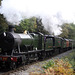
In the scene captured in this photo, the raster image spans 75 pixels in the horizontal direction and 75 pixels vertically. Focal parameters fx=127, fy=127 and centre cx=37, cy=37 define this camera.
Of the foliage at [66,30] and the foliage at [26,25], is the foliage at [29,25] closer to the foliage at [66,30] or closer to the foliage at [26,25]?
the foliage at [26,25]

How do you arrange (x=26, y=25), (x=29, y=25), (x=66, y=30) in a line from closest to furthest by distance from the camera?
(x=26, y=25), (x=29, y=25), (x=66, y=30)

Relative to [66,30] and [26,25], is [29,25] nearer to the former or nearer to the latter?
[26,25]

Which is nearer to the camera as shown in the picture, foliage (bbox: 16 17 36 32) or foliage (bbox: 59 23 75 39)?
foliage (bbox: 16 17 36 32)

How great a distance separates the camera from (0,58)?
28.9 ft

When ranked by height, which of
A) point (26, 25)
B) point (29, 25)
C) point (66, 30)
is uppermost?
point (29, 25)

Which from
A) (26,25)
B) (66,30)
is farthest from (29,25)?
(66,30)

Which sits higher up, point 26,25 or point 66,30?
point 26,25

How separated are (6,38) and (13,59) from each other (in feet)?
5.62

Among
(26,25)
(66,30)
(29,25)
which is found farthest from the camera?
(66,30)

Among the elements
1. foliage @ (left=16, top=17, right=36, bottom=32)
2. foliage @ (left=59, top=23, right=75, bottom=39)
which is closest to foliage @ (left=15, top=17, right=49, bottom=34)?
foliage @ (left=16, top=17, right=36, bottom=32)

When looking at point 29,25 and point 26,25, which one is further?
point 29,25

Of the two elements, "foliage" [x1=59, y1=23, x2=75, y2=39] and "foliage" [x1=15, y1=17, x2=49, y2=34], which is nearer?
"foliage" [x1=15, y1=17, x2=49, y2=34]

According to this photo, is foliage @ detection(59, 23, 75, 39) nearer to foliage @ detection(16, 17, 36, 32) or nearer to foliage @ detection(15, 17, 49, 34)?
foliage @ detection(15, 17, 49, 34)

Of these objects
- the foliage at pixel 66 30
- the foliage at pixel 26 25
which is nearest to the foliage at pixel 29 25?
the foliage at pixel 26 25
